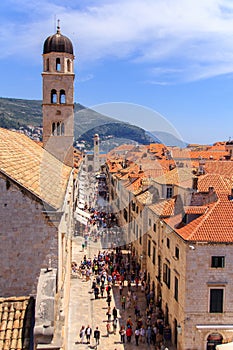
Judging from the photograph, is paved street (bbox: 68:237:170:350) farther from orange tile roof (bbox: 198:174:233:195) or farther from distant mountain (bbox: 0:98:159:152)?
distant mountain (bbox: 0:98:159:152)

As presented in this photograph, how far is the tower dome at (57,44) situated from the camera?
29594 mm

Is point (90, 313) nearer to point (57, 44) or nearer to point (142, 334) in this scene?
point (142, 334)

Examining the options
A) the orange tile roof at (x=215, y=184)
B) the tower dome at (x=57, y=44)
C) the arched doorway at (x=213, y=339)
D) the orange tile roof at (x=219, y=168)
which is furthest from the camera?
the orange tile roof at (x=219, y=168)

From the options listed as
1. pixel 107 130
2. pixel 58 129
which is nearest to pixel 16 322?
pixel 107 130

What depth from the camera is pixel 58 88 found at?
1182 inches

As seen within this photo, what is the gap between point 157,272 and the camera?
88.7 feet

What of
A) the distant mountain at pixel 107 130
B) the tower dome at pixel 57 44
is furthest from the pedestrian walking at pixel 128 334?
the tower dome at pixel 57 44

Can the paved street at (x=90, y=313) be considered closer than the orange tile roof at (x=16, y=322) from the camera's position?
No

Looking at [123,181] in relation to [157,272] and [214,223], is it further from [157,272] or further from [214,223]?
[214,223]

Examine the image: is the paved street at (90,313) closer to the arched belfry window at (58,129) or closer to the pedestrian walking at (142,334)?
the pedestrian walking at (142,334)

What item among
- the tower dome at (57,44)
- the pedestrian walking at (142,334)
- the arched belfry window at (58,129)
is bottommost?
the pedestrian walking at (142,334)

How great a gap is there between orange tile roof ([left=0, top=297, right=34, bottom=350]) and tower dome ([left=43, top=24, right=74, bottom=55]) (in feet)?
74.6

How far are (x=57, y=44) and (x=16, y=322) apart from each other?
23891 millimetres

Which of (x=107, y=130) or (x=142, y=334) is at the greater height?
(x=107, y=130)
